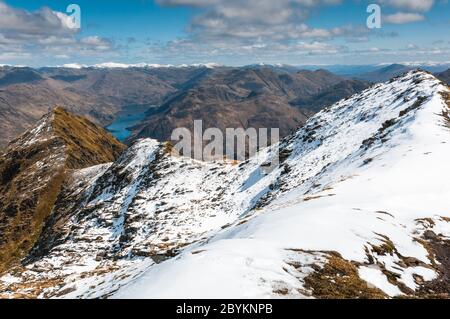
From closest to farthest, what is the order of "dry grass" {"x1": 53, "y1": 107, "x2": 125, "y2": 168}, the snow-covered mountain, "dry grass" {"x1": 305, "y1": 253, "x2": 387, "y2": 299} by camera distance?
1. "dry grass" {"x1": 305, "y1": 253, "x2": 387, "y2": 299}
2. the snow-covered mountain
3. "dry grass" {"x1": 53, "y1": 107, "x2": 125, "y2": 168}

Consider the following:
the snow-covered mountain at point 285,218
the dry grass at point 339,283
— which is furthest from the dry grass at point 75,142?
the dry grass at point 339,283

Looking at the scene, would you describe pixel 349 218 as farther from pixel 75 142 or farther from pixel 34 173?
pixel 75 142

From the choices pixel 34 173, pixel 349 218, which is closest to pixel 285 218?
pixel 349 218

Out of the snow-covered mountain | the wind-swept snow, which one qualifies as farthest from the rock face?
the wind-swept snow

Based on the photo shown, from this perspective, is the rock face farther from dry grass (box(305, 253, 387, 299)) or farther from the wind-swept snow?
dry grass (box(305, 253, 387, 299))

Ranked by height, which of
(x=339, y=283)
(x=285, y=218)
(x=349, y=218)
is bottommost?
(x=339, y=283)
